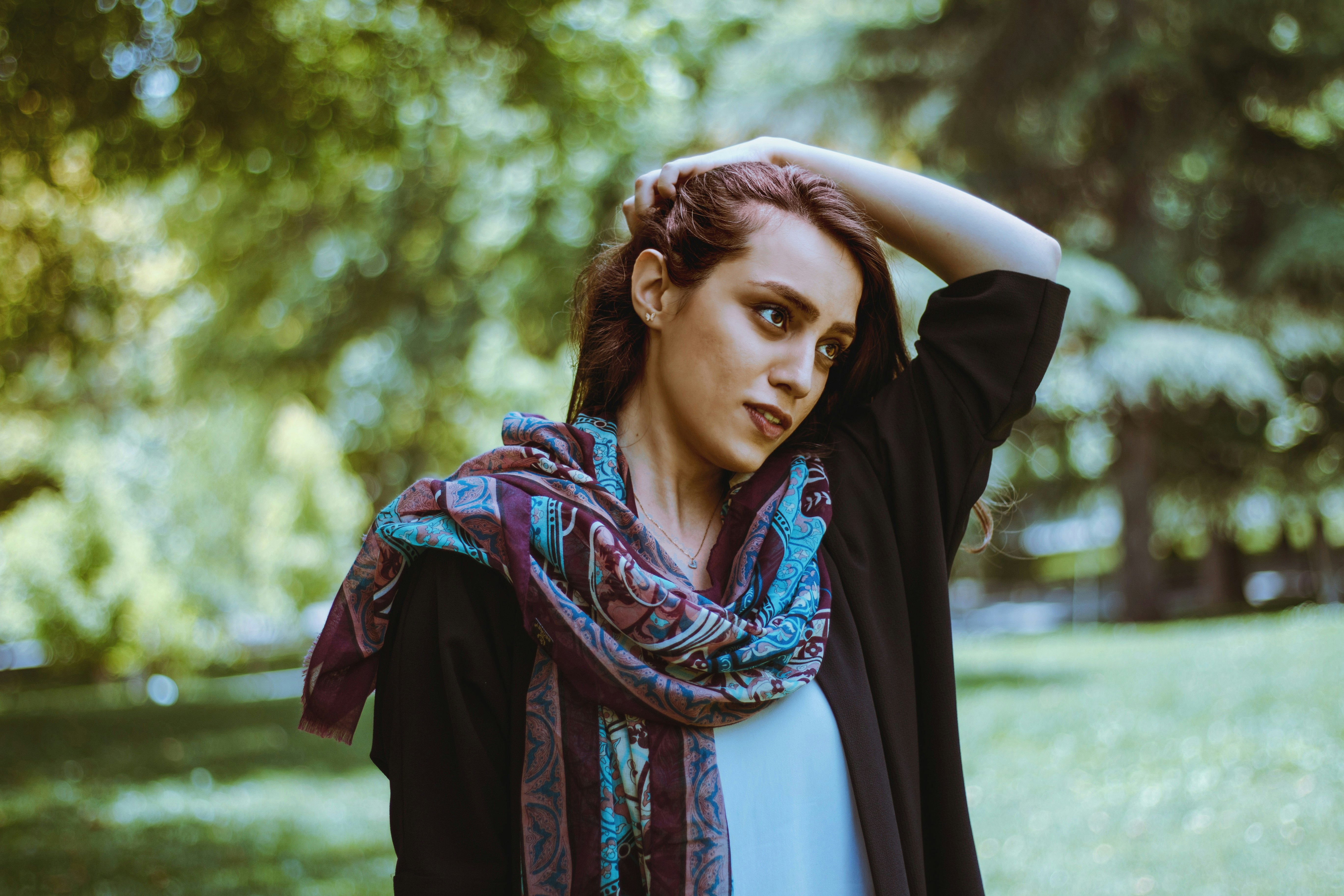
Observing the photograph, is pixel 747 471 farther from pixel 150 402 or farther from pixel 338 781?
pixel 150 402

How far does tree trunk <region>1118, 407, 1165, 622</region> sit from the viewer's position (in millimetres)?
15062

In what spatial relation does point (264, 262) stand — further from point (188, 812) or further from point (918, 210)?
point (918, 210)

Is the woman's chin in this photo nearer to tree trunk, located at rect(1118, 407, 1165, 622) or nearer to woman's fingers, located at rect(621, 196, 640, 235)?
woman's fingers, located at rect(621, 196, 640, 235)

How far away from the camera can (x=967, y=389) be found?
1.80 m

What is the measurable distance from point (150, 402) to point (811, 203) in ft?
63.3

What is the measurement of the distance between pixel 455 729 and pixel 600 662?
22 cm

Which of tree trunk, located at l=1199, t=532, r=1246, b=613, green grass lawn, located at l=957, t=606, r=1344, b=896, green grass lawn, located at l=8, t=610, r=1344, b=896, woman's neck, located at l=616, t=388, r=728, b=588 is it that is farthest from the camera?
tree trunk, located at l=1199, t=532, r=1246, b=613

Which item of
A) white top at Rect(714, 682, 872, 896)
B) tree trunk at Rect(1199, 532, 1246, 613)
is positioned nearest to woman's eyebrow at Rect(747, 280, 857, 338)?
white top at Rect(714, 682, 872, 896)

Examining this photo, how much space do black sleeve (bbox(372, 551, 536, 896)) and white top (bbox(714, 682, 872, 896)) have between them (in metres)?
0.30

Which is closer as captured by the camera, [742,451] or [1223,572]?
[742,451]

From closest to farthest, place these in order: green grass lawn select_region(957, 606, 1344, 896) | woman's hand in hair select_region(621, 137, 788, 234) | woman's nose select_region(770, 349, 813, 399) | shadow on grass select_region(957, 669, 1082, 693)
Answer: woman's nose select_region(770, 349, 813, 399) < woman's hand in hair select_region(621, 137, 788, 234) < green grass lawn select_region(957, 606, 1344, 896) < shadow on grass select_region(957, 669, 1082, 693)

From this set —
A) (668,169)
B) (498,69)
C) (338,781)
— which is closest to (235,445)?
(338,781)

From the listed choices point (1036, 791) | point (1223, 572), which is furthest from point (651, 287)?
point (1223, 572)

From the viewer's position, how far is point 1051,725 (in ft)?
25.5
